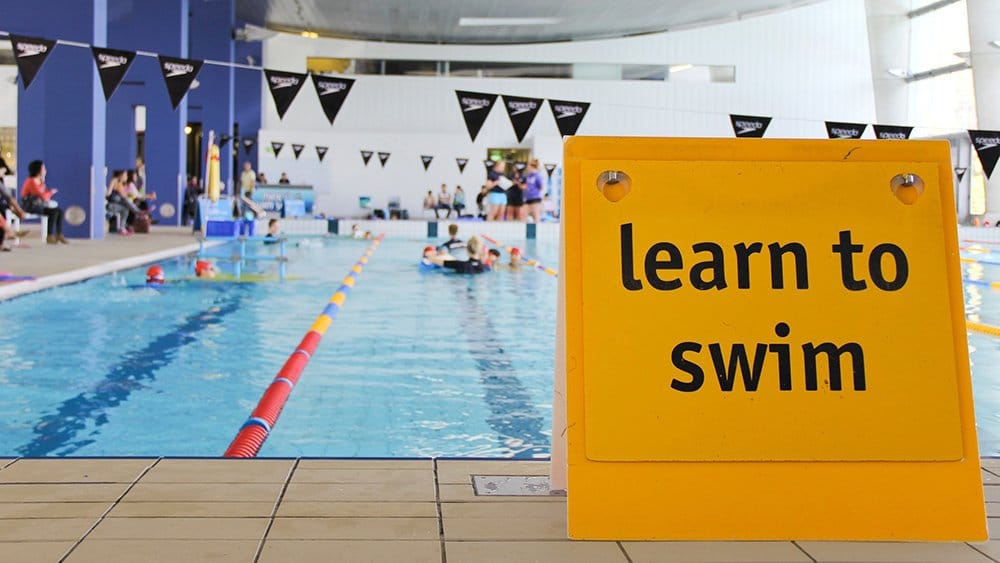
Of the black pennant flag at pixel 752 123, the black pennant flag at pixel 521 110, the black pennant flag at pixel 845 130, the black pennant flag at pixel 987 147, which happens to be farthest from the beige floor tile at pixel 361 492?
the black pennant flag at pixel 845 130

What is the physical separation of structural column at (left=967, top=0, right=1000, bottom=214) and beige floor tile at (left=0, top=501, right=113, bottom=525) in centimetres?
2080

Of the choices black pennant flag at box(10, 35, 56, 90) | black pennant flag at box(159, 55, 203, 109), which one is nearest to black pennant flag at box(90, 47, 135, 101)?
black pennant flag at box(159, 55, 203, 109)

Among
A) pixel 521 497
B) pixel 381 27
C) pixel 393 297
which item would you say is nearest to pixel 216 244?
pixel 393 297

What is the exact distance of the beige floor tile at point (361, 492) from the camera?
2168mm

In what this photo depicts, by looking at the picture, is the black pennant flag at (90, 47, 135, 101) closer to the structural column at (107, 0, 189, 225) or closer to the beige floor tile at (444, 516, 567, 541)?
the structural column at (107, 0, 189, 225)

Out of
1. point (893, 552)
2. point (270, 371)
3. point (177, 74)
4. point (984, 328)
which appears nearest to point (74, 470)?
point (893, 552)

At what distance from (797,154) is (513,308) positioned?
631 centimetres

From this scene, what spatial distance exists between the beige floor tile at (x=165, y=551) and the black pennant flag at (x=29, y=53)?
9.54 meters

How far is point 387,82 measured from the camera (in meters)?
28.3

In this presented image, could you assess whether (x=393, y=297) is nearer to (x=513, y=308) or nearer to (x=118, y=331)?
(x=513, y=308)

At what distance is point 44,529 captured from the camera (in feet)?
6.29

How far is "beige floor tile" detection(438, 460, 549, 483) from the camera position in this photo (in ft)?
7.81

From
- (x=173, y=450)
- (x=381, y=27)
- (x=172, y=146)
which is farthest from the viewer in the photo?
(x=381, y=27)

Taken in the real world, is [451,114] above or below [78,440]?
above
